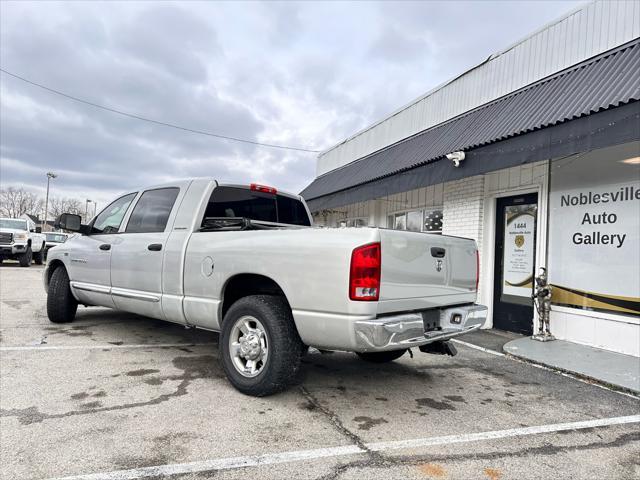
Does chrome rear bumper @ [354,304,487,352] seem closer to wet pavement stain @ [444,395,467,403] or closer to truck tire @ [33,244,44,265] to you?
wet pavement stain @ [444,395,467,403]

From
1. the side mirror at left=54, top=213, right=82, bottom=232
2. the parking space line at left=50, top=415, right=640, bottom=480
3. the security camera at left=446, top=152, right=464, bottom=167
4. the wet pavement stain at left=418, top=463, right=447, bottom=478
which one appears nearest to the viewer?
the parking space line at left=50, top=415, right=640, bottom=480

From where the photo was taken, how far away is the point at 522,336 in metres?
7.36

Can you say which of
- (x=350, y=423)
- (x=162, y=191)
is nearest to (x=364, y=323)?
(x=350, y=423)

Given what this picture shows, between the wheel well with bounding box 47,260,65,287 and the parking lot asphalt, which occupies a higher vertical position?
the wheel well with bounding box 47,260,65,287

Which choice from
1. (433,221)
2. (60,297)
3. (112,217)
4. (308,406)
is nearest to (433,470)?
(308,406)

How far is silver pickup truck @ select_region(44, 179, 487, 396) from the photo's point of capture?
10.4 feet

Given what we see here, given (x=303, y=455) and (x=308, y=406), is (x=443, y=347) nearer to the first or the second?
(x=308, y=406)

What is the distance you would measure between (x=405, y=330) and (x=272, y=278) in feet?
3.73

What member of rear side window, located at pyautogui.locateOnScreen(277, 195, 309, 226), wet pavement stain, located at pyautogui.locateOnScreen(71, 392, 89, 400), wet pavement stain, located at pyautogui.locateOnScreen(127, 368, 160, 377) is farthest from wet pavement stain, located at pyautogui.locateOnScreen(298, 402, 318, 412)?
rear side window, located at pyautogui.locateOnScreen(277, 195, 309, 226)

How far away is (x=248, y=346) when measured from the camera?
3748 mm

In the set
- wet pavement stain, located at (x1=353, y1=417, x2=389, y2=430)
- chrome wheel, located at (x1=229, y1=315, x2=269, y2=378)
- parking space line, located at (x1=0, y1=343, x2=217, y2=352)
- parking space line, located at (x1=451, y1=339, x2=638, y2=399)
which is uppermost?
chrome wheel, located at (x1=229, y1=315, x2=269, y2=378)

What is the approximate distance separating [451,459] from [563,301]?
5099 mm

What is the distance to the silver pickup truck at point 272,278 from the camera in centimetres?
316

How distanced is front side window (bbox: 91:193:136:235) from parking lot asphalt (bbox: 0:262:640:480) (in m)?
1.46
